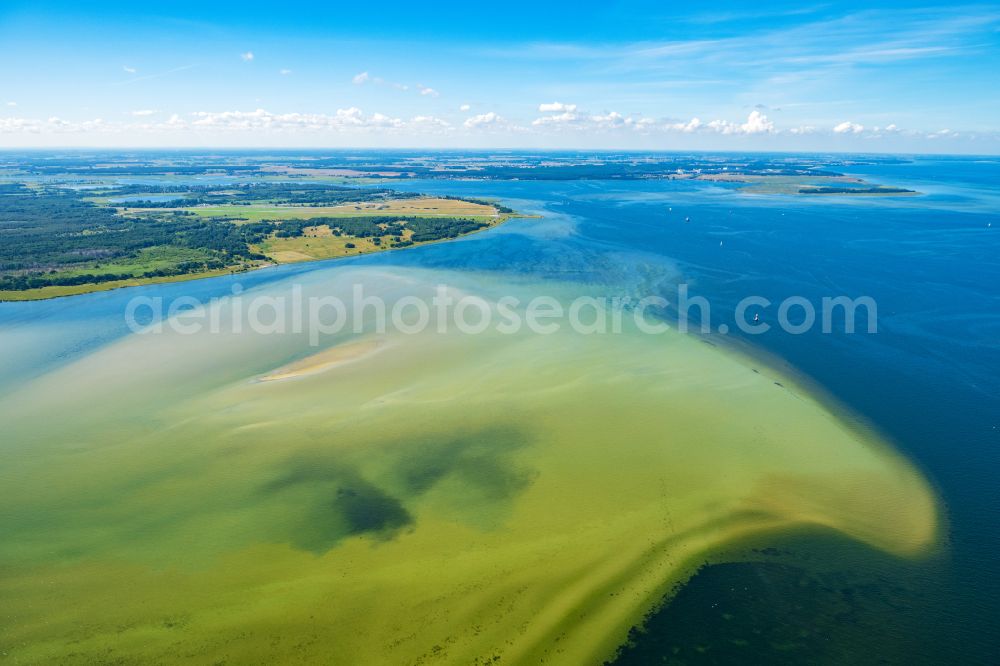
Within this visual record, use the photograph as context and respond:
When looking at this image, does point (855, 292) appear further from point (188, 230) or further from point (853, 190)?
point (853, 190)

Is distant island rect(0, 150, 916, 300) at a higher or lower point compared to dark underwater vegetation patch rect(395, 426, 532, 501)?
higher

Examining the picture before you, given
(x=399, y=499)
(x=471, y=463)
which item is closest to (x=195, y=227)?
(x=471, y=463)

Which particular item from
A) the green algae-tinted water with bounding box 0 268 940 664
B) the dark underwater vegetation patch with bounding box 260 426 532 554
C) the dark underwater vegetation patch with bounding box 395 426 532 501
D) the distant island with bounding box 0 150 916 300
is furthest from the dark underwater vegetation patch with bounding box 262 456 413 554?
the distant island with bounding box 0 150 916 300

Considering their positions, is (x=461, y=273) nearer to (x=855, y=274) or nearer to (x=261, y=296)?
(x=261, y=296)

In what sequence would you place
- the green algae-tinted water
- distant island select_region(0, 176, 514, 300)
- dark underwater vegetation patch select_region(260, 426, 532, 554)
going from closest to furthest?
the green algae-tinted water → dark underwater vegetation patch select_region(260, 426, 532, 554) → distant island select_region(0, 176, 514, 300)

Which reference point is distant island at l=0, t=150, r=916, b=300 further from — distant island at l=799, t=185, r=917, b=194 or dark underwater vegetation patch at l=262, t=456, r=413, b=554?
dark underwater vegetation patch at l=262, t=456, r=413, b=554
